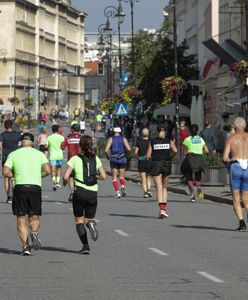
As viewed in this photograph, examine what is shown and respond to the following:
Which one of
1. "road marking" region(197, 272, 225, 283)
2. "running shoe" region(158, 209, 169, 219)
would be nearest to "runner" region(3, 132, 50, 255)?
"road marking" region(197, 272, 225, 283)

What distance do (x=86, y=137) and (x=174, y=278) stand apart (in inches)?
137

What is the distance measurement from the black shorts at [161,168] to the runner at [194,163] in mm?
5470

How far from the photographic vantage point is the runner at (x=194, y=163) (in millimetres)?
30203

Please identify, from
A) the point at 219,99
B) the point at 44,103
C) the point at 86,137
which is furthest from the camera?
the point at 44,103

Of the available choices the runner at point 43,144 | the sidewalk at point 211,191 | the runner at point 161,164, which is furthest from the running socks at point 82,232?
the runner at point 43,144

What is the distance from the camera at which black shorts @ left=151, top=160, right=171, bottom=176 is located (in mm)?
24453

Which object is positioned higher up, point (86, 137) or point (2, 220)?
point (86, 137)

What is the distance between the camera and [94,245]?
61.4 ft

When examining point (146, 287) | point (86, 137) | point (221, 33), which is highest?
point (221, 33)

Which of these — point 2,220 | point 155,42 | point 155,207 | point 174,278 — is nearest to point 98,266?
point 174,278

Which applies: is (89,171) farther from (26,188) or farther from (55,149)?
(55,149)

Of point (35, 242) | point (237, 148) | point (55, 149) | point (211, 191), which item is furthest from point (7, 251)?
point (55, 149)

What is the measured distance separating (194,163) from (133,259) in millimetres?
13733

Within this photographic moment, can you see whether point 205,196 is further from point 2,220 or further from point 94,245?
point 94,245
